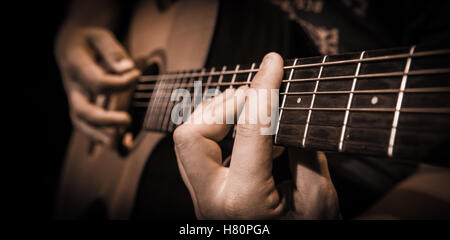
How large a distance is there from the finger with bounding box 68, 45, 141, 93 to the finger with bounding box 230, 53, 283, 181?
2.10 feet

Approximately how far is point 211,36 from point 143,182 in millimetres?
553

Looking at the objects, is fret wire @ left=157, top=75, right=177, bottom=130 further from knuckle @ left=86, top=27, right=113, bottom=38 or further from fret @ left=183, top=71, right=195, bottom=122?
knuckle @ left=86, top=27, right=113, bottom=38

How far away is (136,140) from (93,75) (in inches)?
12.6

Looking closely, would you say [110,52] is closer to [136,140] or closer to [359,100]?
[136,140]

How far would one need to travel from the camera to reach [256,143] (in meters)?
0.33

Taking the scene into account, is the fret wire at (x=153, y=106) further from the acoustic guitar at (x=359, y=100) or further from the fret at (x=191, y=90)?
the fret at (x=191, y=90)

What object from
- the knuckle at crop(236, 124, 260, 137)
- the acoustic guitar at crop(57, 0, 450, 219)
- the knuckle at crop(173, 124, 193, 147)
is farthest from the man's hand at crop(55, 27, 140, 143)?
the knuckle at crop(236, 124, 260, 137)

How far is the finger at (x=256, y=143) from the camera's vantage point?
1.08 ft

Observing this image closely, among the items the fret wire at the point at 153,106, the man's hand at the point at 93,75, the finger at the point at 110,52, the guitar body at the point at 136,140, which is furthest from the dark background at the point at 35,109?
the fret wire at the point at 153,106

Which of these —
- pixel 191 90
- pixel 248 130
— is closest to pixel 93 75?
pixel 191 90

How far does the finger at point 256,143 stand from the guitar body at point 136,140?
348mm

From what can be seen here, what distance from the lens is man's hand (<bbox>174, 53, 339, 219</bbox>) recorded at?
1.11 ft

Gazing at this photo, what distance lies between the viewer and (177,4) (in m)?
0.89

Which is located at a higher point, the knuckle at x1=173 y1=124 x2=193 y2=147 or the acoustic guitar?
the acoustic guitar
